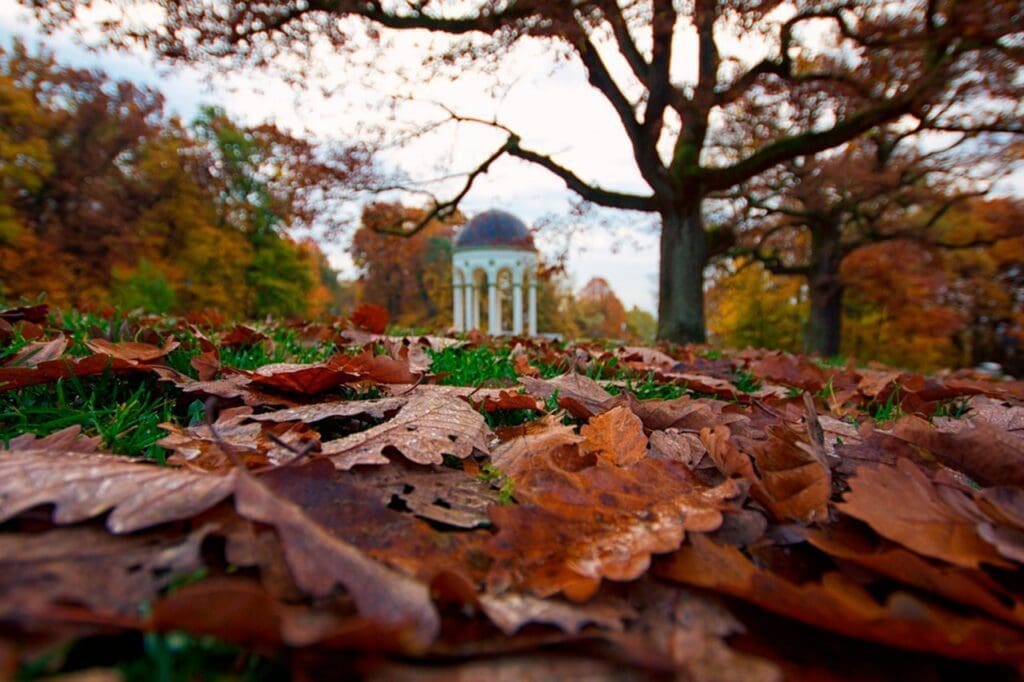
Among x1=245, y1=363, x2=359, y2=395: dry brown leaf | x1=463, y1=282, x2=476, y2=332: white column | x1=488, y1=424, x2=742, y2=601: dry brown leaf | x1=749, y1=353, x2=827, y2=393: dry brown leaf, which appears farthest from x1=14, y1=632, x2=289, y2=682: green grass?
x1=463, y1=282, x2=476, y2=332: white column

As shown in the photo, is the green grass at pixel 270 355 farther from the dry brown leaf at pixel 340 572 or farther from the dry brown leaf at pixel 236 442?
the dry brown leaf at pixel 340 572

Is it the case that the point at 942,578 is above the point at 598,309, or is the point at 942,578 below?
below

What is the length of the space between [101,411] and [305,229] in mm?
11624

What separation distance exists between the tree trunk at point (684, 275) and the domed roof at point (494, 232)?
16.2 metres

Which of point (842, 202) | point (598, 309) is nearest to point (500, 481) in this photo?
point (842, 202)

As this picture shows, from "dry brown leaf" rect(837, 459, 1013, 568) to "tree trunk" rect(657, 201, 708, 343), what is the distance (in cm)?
933

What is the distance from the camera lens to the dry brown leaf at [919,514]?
656mm

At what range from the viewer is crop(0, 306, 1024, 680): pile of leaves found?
19.0 inches

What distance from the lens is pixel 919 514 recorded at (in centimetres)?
72

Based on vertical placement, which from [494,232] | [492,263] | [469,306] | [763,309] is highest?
[494,232]

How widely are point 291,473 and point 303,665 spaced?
0.31m

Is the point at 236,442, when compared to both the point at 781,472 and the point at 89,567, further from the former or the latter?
the point at 781,472

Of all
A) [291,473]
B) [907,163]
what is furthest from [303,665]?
[907,163]

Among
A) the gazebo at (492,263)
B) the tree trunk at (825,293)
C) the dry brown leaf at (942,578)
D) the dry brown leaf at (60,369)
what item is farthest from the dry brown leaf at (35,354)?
the gazebo at (492,263)
